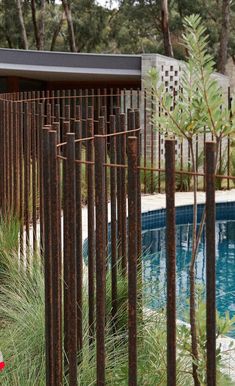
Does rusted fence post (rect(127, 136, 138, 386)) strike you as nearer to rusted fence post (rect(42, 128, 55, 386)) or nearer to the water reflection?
rusted fence post (rect(42, 128, 55, 386))

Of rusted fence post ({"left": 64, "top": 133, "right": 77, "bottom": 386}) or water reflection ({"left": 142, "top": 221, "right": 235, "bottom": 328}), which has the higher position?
rusted fence post ({"left": 64, "top": 133, "right": 77, "bottom": 386})

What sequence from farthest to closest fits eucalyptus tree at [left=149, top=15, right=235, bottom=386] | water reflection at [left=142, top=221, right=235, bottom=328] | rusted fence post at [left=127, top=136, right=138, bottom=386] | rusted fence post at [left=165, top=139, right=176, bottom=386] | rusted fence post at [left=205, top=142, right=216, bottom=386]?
water reflection at [left=142, top=221, right=235, bottom=328] < eucalyptus tree at [left=149, top=15, right=235, bottom=386] < rusted fence post at [left=127, top=136, right=138, bottom=386] < rusted fence post at [left=165, top=139, right=176, bottom=386] < rusted fence post at [left=205, top=142, right=216, bottom=386]

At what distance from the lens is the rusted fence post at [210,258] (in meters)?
2.65

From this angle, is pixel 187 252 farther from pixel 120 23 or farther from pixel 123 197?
pixel 120 23

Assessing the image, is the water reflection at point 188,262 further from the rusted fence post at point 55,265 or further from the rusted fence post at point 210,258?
the rusted fence post at point 210,258

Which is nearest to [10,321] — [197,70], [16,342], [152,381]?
[16,342]

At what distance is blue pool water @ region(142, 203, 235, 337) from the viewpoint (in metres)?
7.85

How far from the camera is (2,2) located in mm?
34719

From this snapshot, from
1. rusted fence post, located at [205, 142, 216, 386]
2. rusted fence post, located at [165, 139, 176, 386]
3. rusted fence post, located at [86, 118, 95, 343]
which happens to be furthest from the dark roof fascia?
rusted fence post, located at [205, 142, 216, 386]

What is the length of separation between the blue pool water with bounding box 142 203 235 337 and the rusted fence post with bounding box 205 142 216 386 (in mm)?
3835

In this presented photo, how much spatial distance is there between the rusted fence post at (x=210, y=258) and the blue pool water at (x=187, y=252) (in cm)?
Answer: 384

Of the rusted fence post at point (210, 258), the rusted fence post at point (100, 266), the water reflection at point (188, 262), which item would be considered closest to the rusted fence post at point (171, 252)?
the rusted fence post at point (210, 258)

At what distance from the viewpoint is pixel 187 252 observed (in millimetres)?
10078

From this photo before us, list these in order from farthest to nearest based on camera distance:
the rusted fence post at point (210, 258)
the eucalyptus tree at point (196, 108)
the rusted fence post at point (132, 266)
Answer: the eucalyptus tree at point (196, 108), the rusted fence post at point (132, 266), the rusted fence post at point (210, 258)
